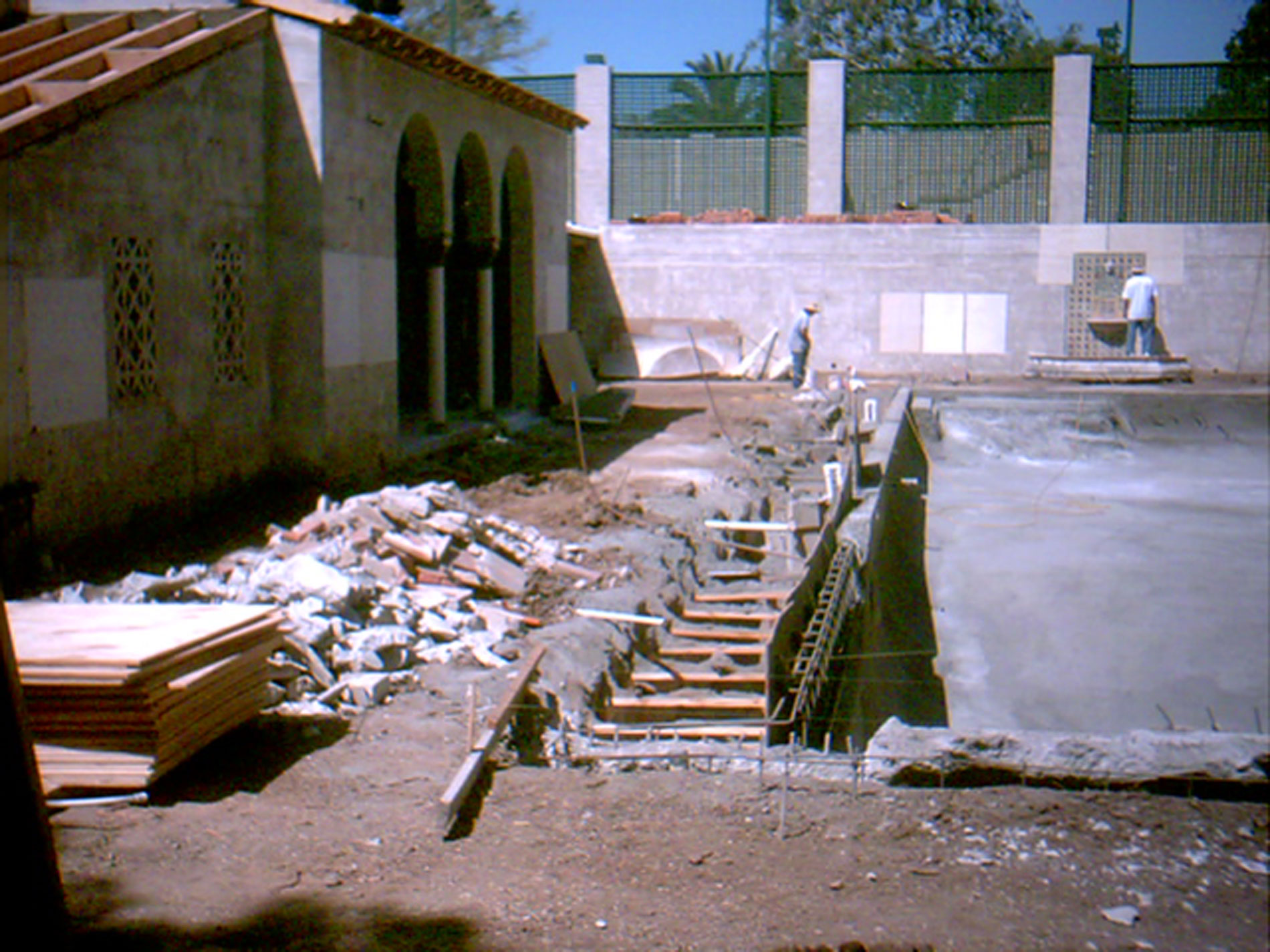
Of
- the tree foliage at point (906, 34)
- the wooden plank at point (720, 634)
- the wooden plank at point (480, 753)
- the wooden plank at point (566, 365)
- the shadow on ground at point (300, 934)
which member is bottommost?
the wooden plank at point (720, 634)

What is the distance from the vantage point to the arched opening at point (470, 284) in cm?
1769

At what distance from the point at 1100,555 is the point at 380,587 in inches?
496

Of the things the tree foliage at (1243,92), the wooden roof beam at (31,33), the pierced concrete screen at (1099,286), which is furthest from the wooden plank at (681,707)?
the tree foliage at (1243,92)

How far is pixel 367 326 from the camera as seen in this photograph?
44.2 feet

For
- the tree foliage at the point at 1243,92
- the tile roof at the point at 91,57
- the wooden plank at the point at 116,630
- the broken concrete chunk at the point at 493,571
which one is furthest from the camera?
the tree foliage at the point at 1243,92

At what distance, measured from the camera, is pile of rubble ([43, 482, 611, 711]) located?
23.8ft

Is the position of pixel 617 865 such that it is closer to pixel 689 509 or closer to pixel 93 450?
pixel 93 450

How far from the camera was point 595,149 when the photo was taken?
29625 millimetres

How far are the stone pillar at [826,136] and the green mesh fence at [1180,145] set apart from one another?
17.7ft

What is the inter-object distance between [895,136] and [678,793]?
84.3ft

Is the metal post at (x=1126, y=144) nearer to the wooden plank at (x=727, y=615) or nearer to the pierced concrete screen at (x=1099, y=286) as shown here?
the pierced concrete screen at (x=1099, y=286)

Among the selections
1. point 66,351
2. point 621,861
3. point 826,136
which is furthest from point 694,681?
point 826,136

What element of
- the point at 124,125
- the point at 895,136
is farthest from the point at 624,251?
the point at 124,125

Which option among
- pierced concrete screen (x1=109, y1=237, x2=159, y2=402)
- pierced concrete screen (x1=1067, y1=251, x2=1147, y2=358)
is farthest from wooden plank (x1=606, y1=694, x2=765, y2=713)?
pierced concrete screen (x1=1067, y1=251, x2=1147, y2=358)
